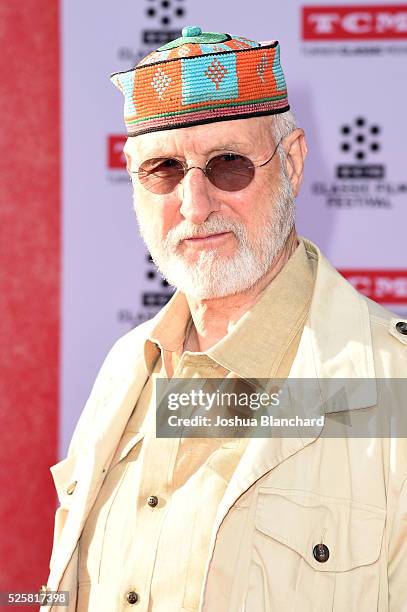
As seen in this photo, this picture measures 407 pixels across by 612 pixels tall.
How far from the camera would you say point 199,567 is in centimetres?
183

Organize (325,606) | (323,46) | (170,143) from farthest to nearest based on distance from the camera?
(323,46) < (170,143) < (325,606)

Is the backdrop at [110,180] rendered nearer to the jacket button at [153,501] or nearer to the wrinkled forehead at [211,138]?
the wrinkled forehead at [211,138]

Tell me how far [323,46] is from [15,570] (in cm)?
223

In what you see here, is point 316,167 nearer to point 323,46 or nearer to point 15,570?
point 323,46

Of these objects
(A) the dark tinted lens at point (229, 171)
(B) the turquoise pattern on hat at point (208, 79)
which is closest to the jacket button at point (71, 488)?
(A) the dark tinted lens at point (229, 171)

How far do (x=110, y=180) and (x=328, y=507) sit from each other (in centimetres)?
207

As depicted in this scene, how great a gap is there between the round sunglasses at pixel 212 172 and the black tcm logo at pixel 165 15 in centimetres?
158

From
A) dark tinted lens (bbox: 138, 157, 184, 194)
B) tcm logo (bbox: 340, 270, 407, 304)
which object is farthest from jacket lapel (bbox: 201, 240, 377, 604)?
tcm logo (bbox: 340, 270, 407, 304)

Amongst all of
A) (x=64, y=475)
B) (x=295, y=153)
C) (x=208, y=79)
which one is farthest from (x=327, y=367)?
(x=64, y=475)

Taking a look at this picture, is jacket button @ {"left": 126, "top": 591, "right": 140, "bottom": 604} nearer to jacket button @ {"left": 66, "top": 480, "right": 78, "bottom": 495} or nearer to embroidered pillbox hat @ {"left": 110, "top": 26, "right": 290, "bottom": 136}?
jacket button @ {"left": 66, "top": 480, "right": 78, "bottom": 495}

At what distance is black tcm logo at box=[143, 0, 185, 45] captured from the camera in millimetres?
3523

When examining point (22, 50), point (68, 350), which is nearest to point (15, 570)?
point (68, 350)
